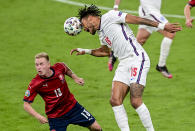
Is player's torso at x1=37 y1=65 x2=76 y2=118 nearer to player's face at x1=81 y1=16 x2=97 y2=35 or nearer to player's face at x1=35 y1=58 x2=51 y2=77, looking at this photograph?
player's face at x1=35 y1=58 x2=51 y2=77

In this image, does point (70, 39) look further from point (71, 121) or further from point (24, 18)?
point (71, 121)

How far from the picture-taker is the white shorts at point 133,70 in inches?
356

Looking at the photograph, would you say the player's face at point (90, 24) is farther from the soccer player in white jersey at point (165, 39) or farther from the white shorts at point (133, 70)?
the soccer player in white jersey at point (165, 39)

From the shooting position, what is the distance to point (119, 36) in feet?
30.0

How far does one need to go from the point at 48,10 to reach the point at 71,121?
11.7 meters

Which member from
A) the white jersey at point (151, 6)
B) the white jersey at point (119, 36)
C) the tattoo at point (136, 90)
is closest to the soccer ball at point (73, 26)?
the white jersey at point (119, 36)

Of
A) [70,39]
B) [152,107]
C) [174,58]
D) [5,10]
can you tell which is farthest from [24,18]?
[152,107]

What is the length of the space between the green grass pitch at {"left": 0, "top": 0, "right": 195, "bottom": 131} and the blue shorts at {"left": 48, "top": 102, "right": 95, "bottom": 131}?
5.52ft

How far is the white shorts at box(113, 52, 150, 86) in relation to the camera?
905cm

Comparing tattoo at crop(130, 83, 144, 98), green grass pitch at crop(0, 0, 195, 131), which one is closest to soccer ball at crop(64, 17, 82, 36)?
tattoo at crop(130, 83, 144, 98)

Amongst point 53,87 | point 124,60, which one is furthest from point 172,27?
point 53,87

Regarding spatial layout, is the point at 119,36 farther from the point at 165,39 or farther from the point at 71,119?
the point at 165,39

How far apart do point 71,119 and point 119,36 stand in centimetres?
168

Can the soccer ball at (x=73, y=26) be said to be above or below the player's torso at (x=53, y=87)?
above
